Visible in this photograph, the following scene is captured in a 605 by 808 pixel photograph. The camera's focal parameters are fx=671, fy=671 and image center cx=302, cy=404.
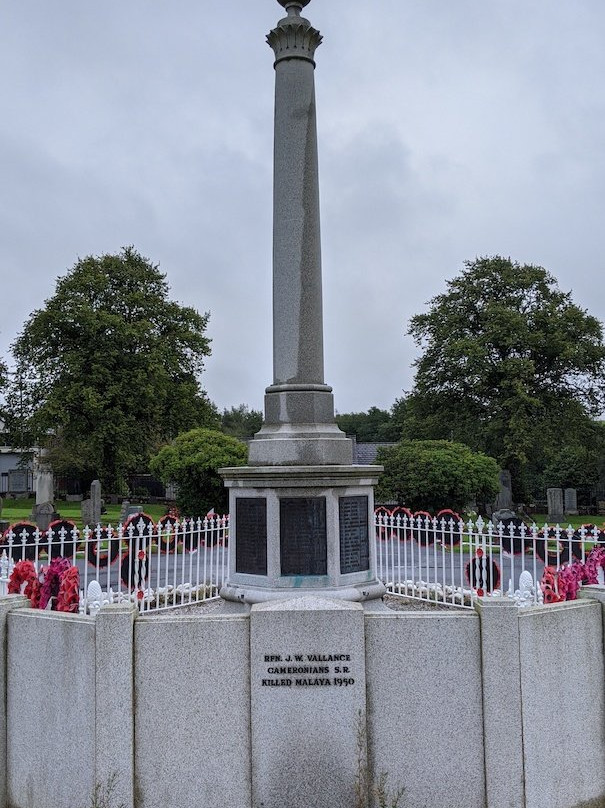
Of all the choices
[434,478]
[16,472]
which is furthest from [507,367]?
[16,472]

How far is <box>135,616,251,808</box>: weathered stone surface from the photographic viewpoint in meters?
4.34

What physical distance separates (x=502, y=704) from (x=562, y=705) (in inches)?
20.5

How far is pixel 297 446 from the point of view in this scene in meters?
7.59

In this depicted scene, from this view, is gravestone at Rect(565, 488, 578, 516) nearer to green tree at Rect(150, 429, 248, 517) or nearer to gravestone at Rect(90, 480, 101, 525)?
green tree at Rect(150, 429, 248, 517)

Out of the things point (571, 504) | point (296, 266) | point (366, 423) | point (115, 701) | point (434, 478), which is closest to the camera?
point (115, 701)

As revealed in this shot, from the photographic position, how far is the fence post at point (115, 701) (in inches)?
169

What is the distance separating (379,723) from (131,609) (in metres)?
1.81

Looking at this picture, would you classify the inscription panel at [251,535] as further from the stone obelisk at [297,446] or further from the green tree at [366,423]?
the green tree at [366,423]

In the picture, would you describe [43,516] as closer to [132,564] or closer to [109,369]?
[109,369]

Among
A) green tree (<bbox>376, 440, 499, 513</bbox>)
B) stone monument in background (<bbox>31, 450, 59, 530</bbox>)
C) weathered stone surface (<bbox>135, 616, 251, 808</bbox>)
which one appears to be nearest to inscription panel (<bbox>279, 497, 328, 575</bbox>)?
weathered stone surface (<bbox>135, 616, 251, 808</bbox>)

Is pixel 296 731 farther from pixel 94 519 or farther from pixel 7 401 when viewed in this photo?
pixel 7 401

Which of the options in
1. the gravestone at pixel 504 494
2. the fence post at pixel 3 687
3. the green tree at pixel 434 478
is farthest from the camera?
the gravestone at pixel 504 494

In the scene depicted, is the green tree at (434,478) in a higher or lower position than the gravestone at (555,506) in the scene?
higher

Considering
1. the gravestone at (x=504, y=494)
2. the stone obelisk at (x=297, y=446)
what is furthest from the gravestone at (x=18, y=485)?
the stone obelisk at (x=297, y=446)
